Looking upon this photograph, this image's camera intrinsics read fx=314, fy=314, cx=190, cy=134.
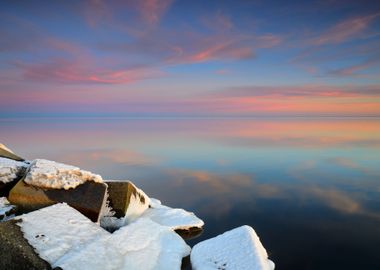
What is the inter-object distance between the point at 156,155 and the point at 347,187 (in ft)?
51.5

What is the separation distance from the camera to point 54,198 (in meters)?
8.48

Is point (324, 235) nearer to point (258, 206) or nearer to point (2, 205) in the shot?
point (258, 206)

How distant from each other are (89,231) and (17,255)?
1.73 metres

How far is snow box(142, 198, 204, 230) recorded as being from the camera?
32.6 ft

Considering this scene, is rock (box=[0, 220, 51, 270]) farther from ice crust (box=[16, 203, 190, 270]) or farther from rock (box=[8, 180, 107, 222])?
rock (box=[8, 180, 107, 222])

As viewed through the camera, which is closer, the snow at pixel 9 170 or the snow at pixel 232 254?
the snow at pixel 232 254

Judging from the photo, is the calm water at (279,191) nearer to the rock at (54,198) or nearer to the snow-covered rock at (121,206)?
the snow-covered rock at (121,206)

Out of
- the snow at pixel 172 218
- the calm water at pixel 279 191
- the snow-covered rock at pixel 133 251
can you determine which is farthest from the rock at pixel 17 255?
the calm water at pixel 279 191

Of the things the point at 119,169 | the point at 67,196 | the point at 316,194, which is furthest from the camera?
the point at 119,169

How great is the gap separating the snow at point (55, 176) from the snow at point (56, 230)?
3.28 feet

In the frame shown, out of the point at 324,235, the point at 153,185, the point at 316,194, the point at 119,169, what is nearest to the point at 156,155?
the point at 119,169

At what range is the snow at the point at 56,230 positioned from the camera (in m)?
6.25

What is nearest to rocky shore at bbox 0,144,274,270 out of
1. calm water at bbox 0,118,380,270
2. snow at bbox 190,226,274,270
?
snow at bbox 190,226,274,270

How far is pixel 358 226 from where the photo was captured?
1124 centimetres
